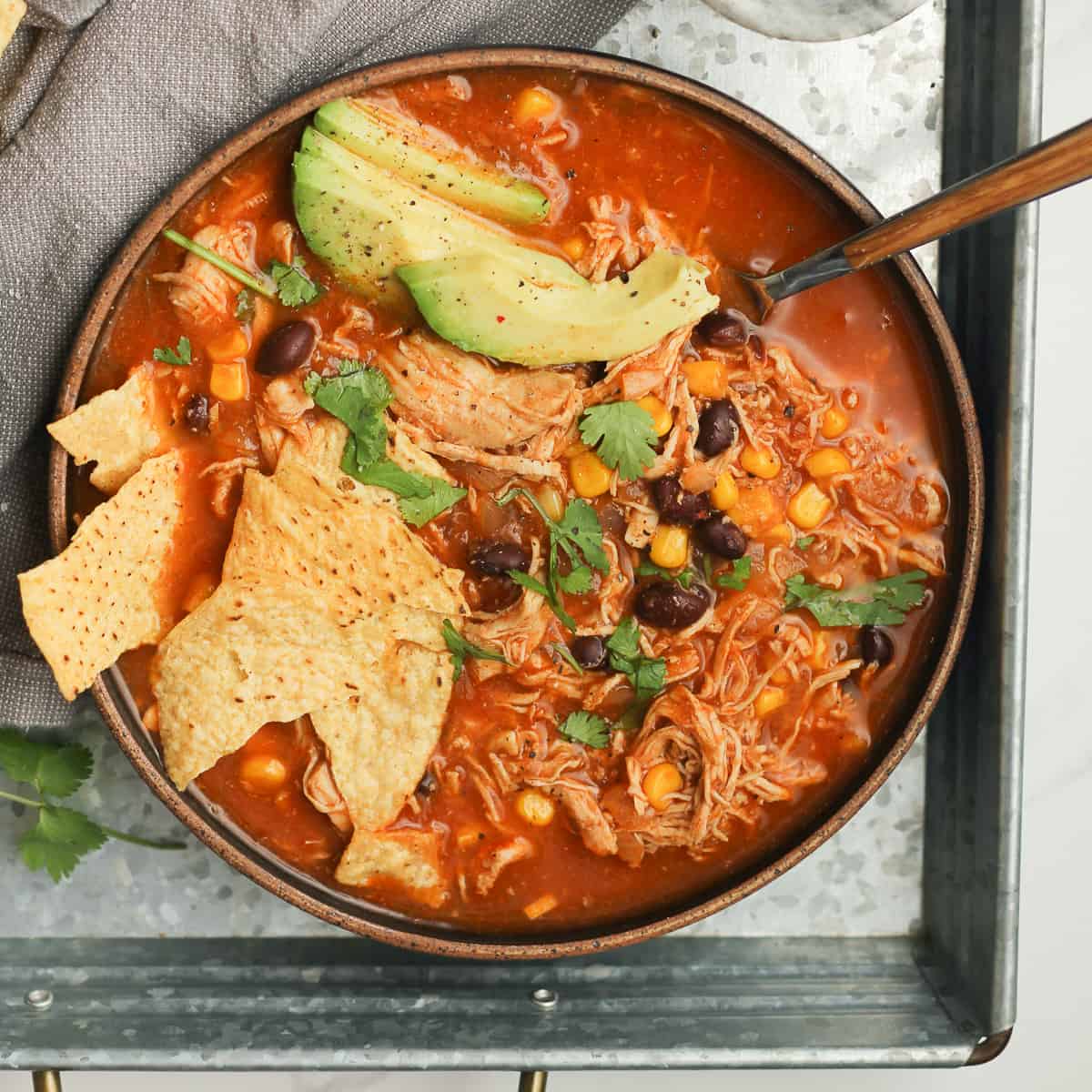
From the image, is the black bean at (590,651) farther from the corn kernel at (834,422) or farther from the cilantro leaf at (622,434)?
the corn kernel at (834,422)

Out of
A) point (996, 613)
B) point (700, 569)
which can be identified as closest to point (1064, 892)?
point (996, 613)

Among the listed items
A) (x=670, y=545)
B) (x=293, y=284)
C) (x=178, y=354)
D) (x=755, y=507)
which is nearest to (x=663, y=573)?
(x=670, y=545)

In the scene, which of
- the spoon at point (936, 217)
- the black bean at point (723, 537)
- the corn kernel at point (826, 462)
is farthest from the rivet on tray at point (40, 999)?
the spoon at point (936, 217)

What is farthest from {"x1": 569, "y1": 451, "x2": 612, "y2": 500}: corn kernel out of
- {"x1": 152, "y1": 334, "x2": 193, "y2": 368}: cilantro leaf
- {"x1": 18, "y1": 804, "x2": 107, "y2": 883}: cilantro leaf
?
{"x1": 18, "y1": 804, "x2": 107, "y2": 883}: cilantro leaf

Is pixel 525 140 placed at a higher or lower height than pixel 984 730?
higher

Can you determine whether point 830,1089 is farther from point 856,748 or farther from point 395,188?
point 395,188
